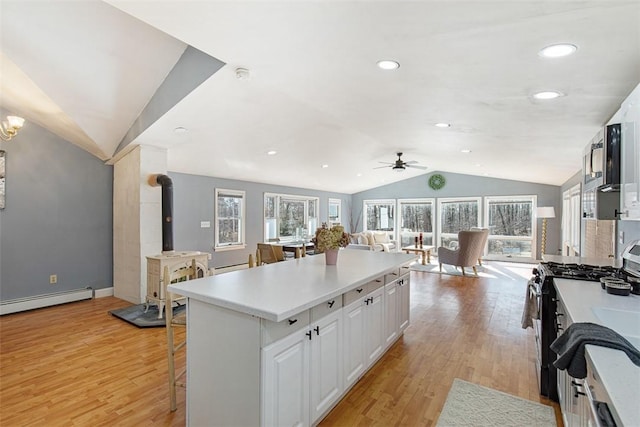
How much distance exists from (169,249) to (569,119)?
16.5 ft

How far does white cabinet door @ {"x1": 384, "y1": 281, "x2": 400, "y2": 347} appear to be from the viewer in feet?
9.41

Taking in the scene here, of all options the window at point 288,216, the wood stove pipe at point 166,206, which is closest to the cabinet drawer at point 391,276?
the wood stove pipe at point 166,206

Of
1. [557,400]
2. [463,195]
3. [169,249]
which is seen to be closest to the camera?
[557,400]

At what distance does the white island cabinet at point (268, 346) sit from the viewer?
154cm

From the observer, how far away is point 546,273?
228 centimetres

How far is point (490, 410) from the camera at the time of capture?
215 cm

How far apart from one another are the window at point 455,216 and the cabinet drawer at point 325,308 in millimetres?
8172

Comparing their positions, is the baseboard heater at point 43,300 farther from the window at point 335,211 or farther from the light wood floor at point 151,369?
the window at point 335,211

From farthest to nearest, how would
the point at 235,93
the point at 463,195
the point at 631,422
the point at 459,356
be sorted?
1. the point at 463,195
2. the point at 235,93
3. the point at 459,356
4. the point at 631,422

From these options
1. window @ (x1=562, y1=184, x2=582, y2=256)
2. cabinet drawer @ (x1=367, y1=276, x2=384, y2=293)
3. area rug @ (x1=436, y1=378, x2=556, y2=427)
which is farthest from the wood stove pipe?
window @ (x1=562, y1=184, x2=582, y2=256)

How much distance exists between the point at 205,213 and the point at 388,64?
5.33 metres

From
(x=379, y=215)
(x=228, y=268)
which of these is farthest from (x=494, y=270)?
(x=228, y=268)

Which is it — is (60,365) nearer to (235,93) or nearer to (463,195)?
(235,93)

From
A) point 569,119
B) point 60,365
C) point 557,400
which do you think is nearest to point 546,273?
point 557,400
